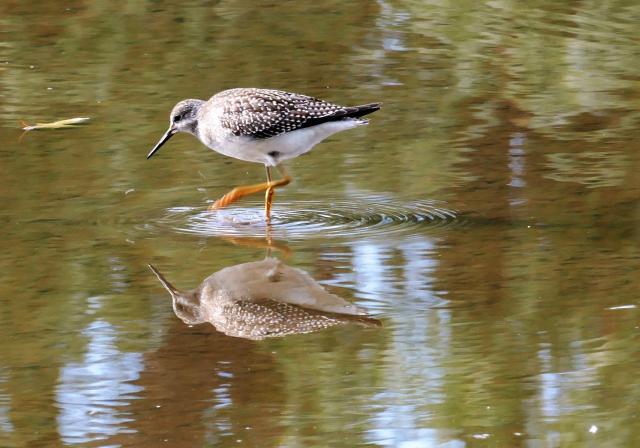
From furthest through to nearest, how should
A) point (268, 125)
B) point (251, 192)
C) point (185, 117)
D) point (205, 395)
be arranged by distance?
1. point (185, 117)
2. point (251, 192)
3. point (268, 125)
4. point (205, 395)

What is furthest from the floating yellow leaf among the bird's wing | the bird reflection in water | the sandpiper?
the bird reflection in water

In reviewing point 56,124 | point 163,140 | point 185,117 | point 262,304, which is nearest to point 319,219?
point 185,117

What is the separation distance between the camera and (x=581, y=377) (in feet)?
20.7

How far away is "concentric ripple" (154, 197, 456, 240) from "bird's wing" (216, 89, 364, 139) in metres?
0.53

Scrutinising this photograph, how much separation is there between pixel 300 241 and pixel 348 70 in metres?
3.83

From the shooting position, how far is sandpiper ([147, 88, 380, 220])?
8.94 metres

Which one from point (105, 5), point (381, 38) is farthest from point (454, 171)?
point (105, 5)

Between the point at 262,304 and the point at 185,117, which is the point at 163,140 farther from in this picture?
the point at 262,304

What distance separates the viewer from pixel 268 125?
8961 mm

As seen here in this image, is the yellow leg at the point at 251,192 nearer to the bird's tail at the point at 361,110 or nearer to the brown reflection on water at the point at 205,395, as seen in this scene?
the bird's tail at the point at 361,110

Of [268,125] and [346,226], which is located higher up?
[268,125]

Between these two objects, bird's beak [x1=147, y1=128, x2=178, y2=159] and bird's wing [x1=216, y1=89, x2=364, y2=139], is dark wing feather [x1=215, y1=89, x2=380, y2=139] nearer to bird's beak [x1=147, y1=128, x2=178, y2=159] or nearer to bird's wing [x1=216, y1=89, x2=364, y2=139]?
bird's wing [x1=216, y1=89, x2=364, y2=139]

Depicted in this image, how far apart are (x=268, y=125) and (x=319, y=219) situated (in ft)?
2.29

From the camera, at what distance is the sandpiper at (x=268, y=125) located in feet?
29.3
